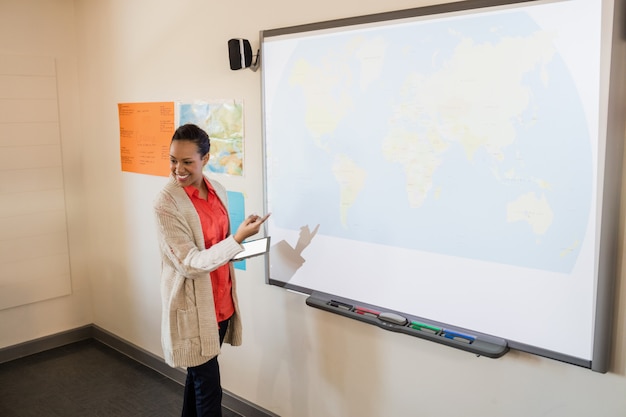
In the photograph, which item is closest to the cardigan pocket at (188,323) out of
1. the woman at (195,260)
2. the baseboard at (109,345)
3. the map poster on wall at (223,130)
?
the woman at (195,260)

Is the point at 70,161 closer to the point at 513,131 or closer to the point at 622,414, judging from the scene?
the point at 513,131

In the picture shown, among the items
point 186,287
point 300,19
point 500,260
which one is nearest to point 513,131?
point 500,260

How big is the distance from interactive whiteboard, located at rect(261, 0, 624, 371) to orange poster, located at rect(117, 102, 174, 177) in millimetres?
893

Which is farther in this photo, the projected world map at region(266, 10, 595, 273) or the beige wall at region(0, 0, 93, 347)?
the beige wall at region(0, 0, 93, 347)

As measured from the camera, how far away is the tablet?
2.05m

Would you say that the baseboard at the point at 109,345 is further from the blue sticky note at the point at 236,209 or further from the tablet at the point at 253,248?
the tablet at the point at 253,248

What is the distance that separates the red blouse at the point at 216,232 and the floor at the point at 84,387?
0.88 meters

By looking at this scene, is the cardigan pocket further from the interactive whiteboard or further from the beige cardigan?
the interactive whiteboard

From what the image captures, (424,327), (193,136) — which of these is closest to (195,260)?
(193,136)

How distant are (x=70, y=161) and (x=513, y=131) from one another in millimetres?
3019

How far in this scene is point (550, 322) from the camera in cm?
164

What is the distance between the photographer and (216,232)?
2.16 m

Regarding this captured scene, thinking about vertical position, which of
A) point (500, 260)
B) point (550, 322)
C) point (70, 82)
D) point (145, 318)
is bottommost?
point (145, 318)

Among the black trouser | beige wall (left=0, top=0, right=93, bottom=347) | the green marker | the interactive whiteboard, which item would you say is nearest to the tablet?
the interactive whiteboard
